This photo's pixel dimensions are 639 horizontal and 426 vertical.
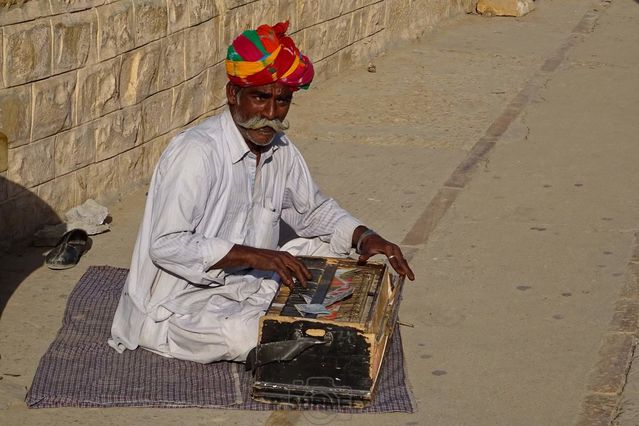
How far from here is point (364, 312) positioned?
458 centimetres

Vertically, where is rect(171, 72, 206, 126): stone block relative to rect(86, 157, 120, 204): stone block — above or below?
above

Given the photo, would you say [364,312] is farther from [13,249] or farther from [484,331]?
[13,249]

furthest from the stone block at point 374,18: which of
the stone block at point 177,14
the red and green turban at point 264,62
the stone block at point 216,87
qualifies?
the red and green turban at point 264,62

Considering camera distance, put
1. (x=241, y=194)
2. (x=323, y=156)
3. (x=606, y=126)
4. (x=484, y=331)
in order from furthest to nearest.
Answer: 1. (x=606, y=126)
2. (x=323, y=156)
3. (x=484, y=331)
4. (x=241, y=194)

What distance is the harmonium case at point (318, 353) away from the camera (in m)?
4.40

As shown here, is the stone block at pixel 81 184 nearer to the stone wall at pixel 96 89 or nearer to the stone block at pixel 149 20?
the stone wall at pixel 96 89

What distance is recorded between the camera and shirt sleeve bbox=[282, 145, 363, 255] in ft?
16.6

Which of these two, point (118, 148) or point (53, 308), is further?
point (118, 148)

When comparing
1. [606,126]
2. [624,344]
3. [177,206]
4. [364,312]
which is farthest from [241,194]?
[606,126]

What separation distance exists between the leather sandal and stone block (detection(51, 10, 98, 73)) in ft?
2.98

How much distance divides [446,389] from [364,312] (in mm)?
499

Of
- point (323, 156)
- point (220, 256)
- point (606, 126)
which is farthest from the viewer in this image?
point (606, 126)

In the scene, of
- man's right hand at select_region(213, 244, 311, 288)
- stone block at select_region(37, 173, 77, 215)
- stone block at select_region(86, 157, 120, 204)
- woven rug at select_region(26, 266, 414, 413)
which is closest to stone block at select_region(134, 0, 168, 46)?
stone block at select_region(86, 157, 120, 204)

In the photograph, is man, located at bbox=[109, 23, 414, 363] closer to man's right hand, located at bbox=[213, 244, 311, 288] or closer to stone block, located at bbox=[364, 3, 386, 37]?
man's right hand, located at bbox=[213, 244, 311, 288]
